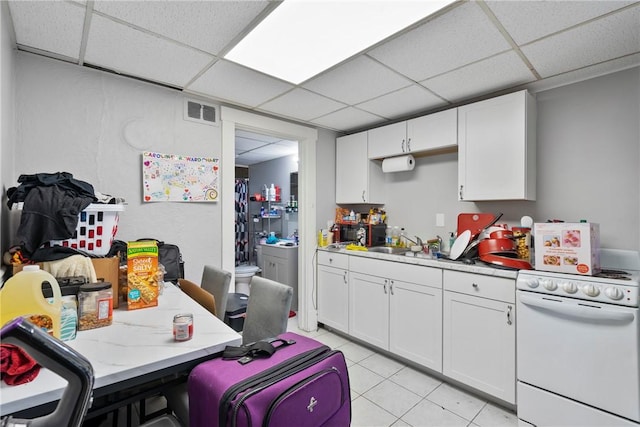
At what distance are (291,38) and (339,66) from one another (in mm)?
422

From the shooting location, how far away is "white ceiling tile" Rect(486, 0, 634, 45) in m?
1.39

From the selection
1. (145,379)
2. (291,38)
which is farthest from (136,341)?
(291,38)

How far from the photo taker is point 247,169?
5973mm

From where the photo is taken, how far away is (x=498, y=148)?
232cm

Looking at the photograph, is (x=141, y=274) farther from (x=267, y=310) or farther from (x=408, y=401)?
(x=408, y=401)

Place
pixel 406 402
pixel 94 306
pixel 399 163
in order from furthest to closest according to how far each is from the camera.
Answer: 1. pixel 399 163
2. pixel 406 402
3. pixel 94 306

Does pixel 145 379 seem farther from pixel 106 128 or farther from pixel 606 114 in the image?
pixel 606 114

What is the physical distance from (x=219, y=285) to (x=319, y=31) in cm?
164

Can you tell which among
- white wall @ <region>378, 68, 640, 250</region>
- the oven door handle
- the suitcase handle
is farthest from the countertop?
the suitcase handle

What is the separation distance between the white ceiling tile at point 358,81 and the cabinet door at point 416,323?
1601mm

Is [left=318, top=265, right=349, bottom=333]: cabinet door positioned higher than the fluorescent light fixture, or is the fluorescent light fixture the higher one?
the fluorescent light fixture

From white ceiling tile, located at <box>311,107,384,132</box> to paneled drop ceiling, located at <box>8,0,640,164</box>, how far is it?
0.32 meters

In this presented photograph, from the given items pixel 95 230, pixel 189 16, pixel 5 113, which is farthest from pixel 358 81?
pixel 5 113

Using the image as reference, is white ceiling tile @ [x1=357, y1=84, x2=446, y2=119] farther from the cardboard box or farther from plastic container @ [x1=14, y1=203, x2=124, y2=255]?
plastic container @ [x1=14, y1=203, x2=124, y2=255]
